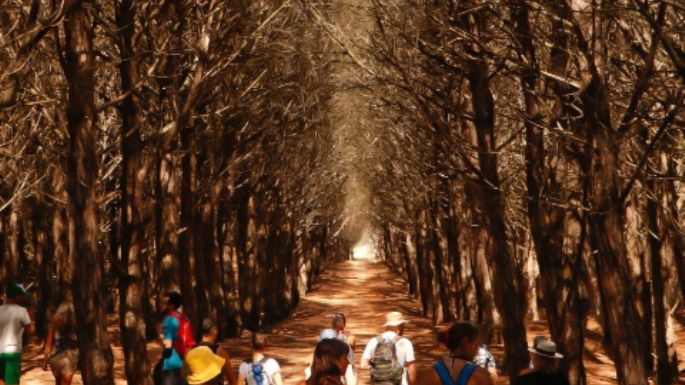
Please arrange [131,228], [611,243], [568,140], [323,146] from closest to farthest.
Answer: [611,243] → [568,140] → [131,228] → [323,146]

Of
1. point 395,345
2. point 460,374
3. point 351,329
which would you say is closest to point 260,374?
point 395,345

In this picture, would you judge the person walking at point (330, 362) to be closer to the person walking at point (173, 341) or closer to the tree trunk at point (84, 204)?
the person walking at point (173, 341)

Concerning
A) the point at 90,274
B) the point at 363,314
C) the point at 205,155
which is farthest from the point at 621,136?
the point at 363,314

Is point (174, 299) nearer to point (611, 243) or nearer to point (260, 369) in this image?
point (260, 369)

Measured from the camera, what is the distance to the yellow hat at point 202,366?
1109cm

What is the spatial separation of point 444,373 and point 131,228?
10.6 metres

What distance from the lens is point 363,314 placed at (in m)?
52.0

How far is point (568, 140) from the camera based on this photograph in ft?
46.3

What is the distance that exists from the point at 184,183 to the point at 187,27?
339 centimetres

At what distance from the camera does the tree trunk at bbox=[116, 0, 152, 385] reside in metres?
17.0

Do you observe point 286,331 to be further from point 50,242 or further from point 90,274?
point 90,274

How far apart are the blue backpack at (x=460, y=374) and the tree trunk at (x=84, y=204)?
7.38m

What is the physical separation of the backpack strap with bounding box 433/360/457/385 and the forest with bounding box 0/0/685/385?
3627mm

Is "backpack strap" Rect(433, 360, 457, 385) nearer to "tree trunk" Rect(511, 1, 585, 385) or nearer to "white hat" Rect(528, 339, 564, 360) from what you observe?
"white hat" Rect(528, 339, 564, 360)
